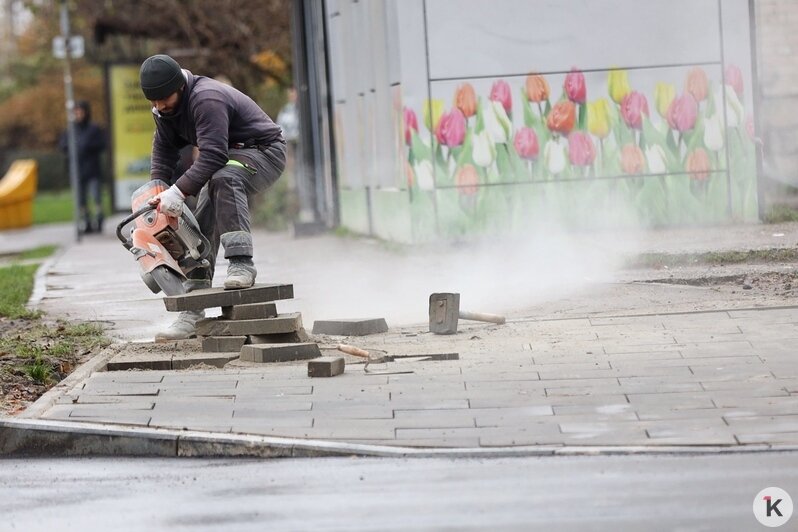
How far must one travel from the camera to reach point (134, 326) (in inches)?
382

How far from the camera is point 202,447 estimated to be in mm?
5840

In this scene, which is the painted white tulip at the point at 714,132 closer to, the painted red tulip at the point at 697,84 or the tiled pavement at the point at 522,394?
the painted red tulip at the point at 697,84

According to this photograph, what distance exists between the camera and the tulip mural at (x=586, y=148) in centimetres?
1443

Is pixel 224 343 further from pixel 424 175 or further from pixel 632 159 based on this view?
pixel 632 159

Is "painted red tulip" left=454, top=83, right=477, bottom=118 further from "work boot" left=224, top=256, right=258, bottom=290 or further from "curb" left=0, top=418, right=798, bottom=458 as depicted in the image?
"curb" left=0, top=418, right=798, bottom=458

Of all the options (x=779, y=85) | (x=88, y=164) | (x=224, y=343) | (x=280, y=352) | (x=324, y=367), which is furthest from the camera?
(x=88, y=164)

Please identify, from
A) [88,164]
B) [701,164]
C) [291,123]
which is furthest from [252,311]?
[291,123]

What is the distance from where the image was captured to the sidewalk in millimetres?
5812

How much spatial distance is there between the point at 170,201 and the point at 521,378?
2.54 meters

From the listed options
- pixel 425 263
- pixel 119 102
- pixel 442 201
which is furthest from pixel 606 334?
pixel 119 102

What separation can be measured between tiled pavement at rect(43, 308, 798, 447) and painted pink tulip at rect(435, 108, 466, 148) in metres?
6.38

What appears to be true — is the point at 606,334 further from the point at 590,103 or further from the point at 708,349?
the point at 590,103

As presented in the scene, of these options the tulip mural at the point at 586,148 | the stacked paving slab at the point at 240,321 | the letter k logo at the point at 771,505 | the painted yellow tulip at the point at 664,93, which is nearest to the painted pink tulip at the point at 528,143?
the tulip mural at the point at 586,148

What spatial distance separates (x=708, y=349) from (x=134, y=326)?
402 centimetres
